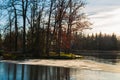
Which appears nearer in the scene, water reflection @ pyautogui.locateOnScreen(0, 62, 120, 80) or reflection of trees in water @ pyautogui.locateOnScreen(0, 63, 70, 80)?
reflection of trees in water @ pyautogui.locateOnScreen(0, 63, 70, 80)

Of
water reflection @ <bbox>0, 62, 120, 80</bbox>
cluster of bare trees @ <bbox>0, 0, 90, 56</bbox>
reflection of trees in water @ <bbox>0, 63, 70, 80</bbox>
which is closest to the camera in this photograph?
reflection of trees in water @ <bbox>0, 63, 70, 80</bbox>

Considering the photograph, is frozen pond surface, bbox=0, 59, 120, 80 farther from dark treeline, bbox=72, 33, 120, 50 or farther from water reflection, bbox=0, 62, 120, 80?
dark treeline, bbox=72, 33, 120, 50

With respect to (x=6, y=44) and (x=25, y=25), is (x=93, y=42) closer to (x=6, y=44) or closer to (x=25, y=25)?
(x=6, y=44)

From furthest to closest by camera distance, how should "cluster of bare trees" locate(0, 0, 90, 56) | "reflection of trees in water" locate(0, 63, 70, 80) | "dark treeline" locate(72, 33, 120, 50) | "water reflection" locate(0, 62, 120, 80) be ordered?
"dark treeline" locate(72, 33, 120, 50) → "cluster of bare trees" locate(0, 0, 90, 56) → "water reflection" locate(0, 62, 120, 80) → "reflection of trees in water" locate(0, 63, 70, 80)

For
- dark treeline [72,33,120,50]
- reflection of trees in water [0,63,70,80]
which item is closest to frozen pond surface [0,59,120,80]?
reflection of trees in water [0,63,70,80]

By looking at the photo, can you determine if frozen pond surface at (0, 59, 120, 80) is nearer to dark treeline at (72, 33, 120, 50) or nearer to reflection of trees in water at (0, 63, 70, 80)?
reflection of trees in water at (0, 63, 70, 80)

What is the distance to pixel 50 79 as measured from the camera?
15094mm

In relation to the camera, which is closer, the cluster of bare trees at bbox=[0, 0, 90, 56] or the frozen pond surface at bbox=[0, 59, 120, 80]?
the frozen pond surface at bbox=[0, 59, 120, 80]

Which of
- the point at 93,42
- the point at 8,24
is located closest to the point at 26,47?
the point at 8,24

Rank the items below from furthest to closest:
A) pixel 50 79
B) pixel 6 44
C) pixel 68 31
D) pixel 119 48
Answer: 1. pixel 119 48
2. pixel 6 44
3. pixel 68 31
4. pixel 50 79

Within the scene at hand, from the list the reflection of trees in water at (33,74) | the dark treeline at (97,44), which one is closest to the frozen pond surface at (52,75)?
the reflection of trees in water at (33,74)

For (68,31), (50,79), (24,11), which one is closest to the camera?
(50,79)

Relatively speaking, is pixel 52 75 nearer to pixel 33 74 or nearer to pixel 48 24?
pixel 33 74

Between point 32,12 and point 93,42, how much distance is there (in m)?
90.3
